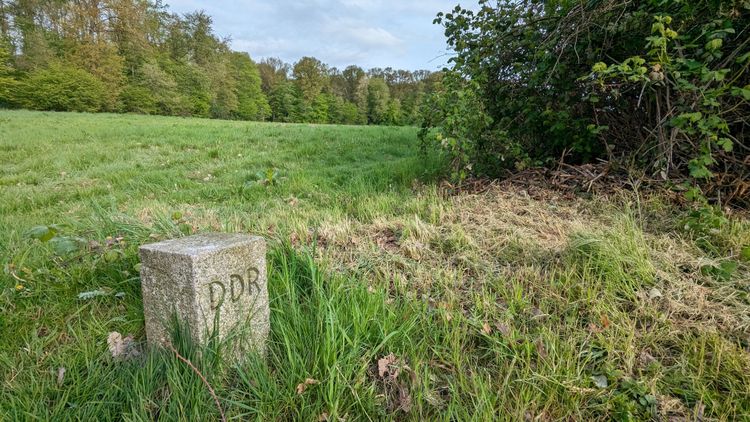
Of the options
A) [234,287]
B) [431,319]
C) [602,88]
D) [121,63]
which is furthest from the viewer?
[121,63]

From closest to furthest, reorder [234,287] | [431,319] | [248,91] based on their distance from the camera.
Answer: [234,287] < [431,319] < [248,91]

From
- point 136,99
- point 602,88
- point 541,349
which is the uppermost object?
point 136,99

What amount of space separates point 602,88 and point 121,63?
126ft

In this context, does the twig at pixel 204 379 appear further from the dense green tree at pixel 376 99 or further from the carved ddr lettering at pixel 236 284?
the dense green tree at pixel 376 99

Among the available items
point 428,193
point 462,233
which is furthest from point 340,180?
point 462,233

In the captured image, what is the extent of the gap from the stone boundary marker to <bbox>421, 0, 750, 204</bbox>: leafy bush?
8.86 feet

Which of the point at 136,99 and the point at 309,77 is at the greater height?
the point at 309,77

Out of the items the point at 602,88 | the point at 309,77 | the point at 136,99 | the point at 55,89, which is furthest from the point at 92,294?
the point at 309,77

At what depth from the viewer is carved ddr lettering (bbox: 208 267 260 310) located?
61.4 inches

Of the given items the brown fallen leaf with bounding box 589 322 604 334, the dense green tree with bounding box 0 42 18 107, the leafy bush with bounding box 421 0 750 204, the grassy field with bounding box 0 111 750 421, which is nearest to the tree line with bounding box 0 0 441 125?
the dense green tree with bounding box 0 42 18 107

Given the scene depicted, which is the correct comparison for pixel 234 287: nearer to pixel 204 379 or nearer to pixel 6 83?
pixel 204 379

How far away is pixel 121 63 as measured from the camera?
3059 cm

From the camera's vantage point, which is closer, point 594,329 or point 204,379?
point 204,379

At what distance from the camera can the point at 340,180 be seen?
18.7 feet
